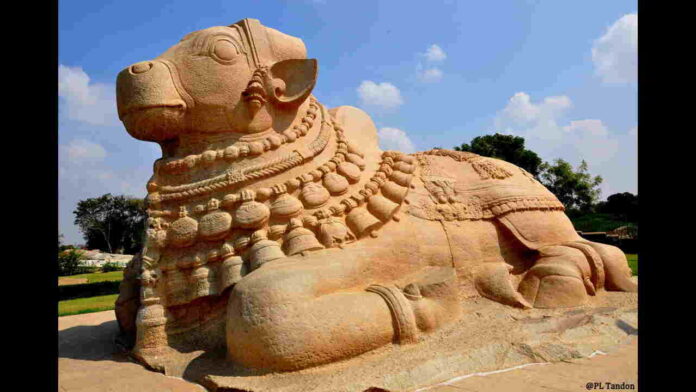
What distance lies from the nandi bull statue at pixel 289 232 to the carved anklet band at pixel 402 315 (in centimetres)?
1

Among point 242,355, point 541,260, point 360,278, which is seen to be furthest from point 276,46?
point 541,260

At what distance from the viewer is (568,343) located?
11.0 ft

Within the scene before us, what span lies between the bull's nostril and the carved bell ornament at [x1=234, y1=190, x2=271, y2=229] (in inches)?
45.9

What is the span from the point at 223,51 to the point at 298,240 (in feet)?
5.05

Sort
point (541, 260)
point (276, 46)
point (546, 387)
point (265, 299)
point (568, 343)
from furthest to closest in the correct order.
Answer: point (541, 260), point (276, 46), point (568, 343), point (265, 299), point (546, 387)

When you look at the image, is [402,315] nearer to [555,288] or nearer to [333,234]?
[333,234]

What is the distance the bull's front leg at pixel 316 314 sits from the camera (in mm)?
2881

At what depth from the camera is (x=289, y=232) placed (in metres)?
3.52

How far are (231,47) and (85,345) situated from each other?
282 cm

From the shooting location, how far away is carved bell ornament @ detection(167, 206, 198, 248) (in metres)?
3.44

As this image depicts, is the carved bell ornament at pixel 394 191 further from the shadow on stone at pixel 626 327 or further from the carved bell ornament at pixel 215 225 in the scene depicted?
the shadow on stone at pixel 626 327

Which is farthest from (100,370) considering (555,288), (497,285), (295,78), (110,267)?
(110,267)

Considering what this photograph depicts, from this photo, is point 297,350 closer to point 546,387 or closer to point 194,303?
point 194,303

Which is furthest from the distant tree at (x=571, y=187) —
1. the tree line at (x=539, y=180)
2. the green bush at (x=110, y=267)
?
the green bush at (x=110, y=267)
